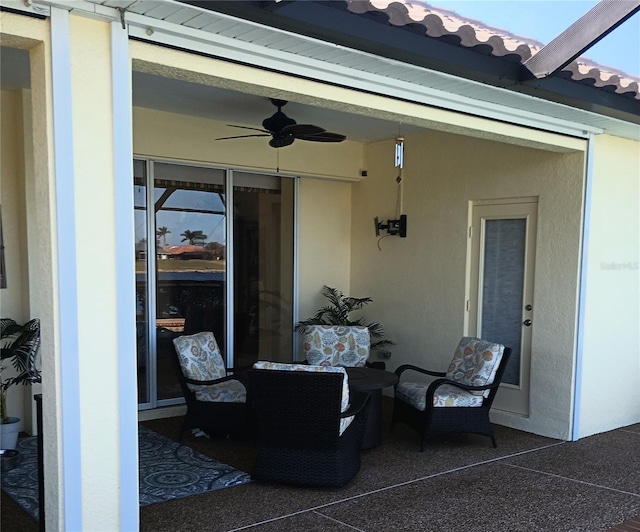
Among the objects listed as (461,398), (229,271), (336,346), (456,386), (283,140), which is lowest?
(461,398)

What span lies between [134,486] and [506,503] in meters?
2.53

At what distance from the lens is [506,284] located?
6.16 metres

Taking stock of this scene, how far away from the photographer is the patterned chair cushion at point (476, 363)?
17.5 ft

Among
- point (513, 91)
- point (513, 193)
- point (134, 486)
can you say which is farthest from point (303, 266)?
point (134, 486)

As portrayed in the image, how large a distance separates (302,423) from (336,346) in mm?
2258

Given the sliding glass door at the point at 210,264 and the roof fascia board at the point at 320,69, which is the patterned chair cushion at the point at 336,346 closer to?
the sliding glass door at the point at 210,264

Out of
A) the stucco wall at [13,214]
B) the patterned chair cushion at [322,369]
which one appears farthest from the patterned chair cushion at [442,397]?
the stucco wall at [13,214]

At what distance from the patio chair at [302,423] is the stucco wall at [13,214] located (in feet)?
8.42

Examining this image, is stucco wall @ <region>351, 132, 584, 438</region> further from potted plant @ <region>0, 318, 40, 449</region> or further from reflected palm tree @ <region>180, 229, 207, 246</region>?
potted plant @ <region>0, 318, 40, 449</region>

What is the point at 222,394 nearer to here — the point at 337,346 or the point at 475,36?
the point at 337,346

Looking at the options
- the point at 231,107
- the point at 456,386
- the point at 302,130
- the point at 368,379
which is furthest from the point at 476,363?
the point at 231,107

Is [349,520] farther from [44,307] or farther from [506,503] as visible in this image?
[44,307]

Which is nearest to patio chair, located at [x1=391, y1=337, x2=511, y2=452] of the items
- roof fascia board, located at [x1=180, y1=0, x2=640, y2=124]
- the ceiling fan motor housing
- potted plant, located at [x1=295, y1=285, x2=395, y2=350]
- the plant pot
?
potted plant, located at [x1=295, y1=285, x2=395, y2=350]

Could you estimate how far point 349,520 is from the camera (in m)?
3.74
